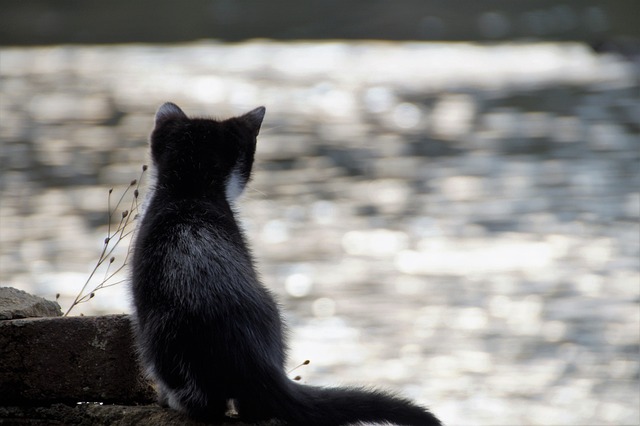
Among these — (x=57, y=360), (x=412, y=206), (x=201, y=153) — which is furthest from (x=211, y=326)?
(x=412, y=206)

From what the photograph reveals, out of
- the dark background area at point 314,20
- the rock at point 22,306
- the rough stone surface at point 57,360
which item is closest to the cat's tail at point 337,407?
the rough stone surface at point 57,360

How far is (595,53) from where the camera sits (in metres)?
22.9

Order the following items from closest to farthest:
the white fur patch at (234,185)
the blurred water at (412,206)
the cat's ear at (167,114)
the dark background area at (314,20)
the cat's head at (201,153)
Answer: the cat's head at (201,153) → the white fur patch at (234,185) → the cat's ear at (167,114) → the blurred water at (412,206) → the dark background area at (314,20)

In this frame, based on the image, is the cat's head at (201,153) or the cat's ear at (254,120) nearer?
the cat's head at (201,153)

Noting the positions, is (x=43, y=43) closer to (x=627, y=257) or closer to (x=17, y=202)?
(x=17, y=202)


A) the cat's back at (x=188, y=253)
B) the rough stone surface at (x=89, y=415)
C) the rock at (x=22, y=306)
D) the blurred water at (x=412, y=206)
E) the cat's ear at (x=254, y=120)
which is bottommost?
the rough stone surface at (x=89, y=415)

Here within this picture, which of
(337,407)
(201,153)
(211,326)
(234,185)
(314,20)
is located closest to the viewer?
(211,326)

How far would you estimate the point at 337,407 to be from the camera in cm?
344

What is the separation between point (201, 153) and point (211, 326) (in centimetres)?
81

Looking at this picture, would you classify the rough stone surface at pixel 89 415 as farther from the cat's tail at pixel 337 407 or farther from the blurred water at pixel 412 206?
the blurred water at pixel 412 206

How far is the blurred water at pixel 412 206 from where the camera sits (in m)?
8.38

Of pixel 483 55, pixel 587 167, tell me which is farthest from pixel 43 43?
pixel 587 167

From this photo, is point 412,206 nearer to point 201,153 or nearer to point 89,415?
point 201,153

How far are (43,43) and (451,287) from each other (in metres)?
17.6
